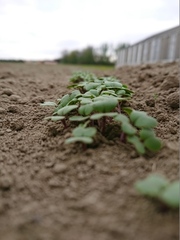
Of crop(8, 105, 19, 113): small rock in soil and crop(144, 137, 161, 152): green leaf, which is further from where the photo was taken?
crop(8, 105, 19, 113): small rock in soil

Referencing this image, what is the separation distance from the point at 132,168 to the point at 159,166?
0.43 feet

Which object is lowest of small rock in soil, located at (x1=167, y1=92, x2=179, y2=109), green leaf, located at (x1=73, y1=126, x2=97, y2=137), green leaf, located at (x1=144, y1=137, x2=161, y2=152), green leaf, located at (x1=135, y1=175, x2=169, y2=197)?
green leaf, located at (x1=135, y1=175, x2=169, y2=197)

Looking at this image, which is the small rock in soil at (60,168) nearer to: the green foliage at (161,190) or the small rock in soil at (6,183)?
the small rock in soil at (6,183)

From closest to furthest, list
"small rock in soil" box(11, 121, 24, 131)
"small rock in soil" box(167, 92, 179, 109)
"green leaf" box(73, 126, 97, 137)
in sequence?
"green leaf" box(73, 126, 97, 137)
"small rock in soil" box(11, 121, 24, 131)
"small rock in soil" box(167, 92, 179, 109)

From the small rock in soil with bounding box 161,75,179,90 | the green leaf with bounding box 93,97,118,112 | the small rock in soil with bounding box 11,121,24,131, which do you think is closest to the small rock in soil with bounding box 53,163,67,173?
the green leaf with bounding box 93,97,118,112

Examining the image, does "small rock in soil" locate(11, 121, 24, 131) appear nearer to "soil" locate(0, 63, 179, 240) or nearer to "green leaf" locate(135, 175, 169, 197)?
"soil" locate(0, 63, 179, 240)

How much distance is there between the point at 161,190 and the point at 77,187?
361 mm

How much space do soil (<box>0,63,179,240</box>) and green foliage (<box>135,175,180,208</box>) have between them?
0.06 metres

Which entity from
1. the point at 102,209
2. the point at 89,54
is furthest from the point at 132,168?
the point at 89,54

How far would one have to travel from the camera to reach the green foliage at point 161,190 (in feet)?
2.72

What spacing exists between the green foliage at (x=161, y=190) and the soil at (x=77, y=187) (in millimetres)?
57

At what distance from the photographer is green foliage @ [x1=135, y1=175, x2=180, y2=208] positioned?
2.72ft

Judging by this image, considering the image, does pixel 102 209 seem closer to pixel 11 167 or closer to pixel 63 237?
pixel 63 237

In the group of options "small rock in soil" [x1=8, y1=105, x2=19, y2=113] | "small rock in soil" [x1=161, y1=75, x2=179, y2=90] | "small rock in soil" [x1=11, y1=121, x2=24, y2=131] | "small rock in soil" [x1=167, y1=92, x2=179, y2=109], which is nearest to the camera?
"small rock in soil" [x1=11, y1=121, x2=24, y2=131]
